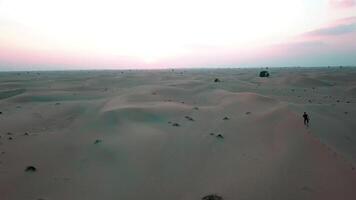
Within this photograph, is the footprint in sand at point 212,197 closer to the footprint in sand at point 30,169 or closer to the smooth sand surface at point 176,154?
the smooth sand surface at point 176,154

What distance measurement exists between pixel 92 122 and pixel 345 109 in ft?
54.2

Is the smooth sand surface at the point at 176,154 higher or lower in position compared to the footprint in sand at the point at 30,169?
lower

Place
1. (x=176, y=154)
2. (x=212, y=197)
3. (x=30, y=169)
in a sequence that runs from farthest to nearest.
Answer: (x=176, y=154)
(x=30, y=169)
(x=212, y=197)

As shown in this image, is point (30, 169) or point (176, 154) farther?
point (176, 154)

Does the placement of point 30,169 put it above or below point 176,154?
above

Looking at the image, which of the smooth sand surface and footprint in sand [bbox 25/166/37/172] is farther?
footprint in sand [bbox 25/166/37/172]

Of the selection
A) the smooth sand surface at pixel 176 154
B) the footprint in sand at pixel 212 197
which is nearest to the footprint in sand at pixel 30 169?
the smooth sand surface at pixel 176 154

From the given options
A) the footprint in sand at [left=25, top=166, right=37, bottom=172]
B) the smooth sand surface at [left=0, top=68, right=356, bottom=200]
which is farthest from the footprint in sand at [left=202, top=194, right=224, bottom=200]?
the footprint in sand at [left=25, top=166, right=37, bottom=172]

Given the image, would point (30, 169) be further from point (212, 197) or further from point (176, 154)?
point (212, 197)

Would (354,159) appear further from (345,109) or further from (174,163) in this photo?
(345,109)

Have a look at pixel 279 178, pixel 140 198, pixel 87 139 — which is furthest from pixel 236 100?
pixel 140 198

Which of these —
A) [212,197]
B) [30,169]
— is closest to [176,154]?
[212,197]

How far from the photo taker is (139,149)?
1476 cm

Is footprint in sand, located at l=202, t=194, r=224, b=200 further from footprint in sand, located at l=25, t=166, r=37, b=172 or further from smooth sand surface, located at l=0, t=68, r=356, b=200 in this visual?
footprint in sand, located at l=25, t=166, r=37, b=172
